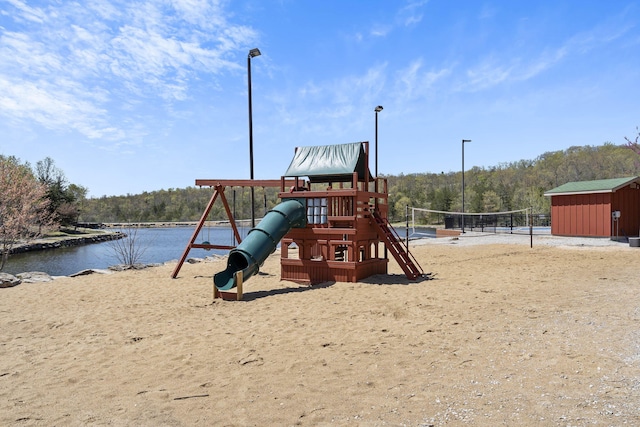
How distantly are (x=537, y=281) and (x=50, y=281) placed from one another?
13.9 metres

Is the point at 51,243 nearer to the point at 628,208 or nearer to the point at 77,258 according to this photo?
the point at 77,258

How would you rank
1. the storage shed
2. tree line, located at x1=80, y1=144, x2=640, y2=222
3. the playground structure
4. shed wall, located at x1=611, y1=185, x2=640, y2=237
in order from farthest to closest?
tree line, located at x1=80, y1=144, x2=640, y2=222
shed wall, located at x1=611, y1=185, x2=640, y2=237
the storage shed
the playground structure

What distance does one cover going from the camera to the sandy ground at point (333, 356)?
12.6ft

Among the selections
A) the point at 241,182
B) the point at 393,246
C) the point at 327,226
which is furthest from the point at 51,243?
the point at 393,246

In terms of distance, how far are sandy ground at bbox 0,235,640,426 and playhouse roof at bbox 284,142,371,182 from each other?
3329 mm

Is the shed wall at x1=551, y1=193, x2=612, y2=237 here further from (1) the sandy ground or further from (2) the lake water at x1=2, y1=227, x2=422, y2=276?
(2) the lake water at x1=2, y1=227, x2=422, y2=276

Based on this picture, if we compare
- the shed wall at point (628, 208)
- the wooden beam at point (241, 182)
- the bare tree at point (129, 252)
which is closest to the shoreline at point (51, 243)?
the bare tree at point (129, 252)

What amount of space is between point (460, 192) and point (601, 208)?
74.4 metres

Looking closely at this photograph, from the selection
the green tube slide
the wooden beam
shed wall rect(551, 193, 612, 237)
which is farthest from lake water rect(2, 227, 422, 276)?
shed wall rect(551, 193, 612, 237)

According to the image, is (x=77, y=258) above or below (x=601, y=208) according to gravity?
below

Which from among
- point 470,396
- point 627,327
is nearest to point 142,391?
point 470,396

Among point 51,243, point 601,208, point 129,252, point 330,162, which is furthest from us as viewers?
point 51,243

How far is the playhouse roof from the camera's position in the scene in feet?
38.1

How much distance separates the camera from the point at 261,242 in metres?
10.1
